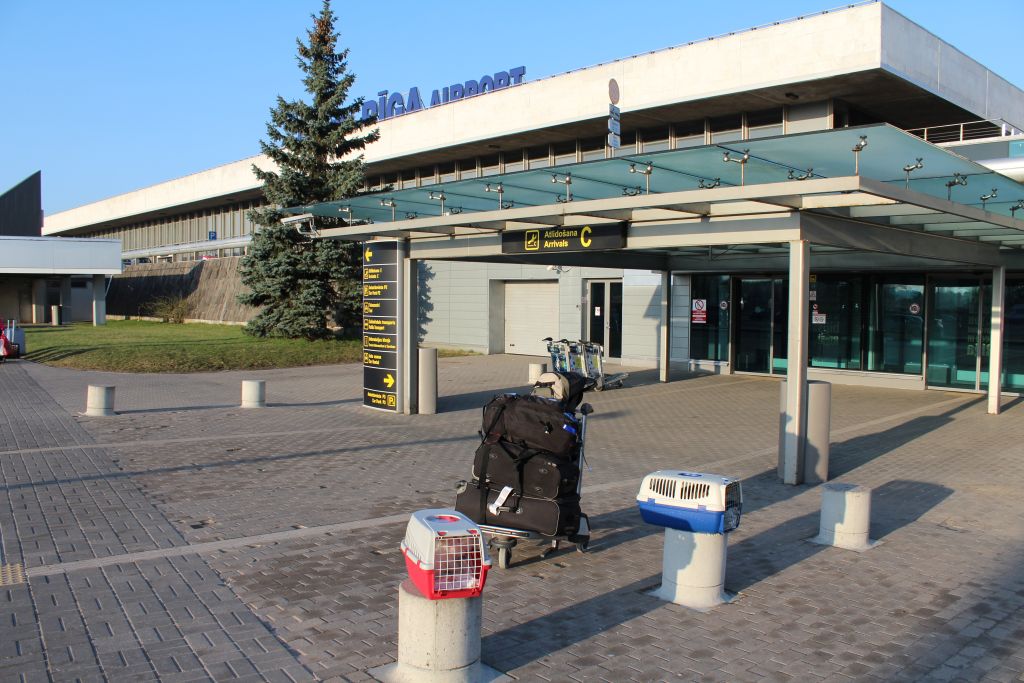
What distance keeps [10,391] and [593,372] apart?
1205cm

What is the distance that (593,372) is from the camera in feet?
57.8

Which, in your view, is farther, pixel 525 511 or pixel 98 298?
pixel 98 298

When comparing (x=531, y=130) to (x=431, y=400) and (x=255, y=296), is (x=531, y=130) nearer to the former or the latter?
(x=255, y=296)

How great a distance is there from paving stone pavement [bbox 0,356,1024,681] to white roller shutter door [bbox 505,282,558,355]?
14090 mm

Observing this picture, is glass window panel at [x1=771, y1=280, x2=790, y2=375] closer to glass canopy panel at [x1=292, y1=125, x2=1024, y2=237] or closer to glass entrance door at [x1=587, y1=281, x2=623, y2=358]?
glass entrance door at [x1=587, y1=281, x2=623, y2=358]

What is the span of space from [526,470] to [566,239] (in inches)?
214

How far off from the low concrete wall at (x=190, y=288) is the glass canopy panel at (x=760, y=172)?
27.8 metres

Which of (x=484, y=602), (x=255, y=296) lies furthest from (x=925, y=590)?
(x=255, y=296)

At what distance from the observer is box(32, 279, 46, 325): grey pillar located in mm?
43281

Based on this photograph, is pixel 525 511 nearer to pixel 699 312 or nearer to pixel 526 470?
pixel 526 470

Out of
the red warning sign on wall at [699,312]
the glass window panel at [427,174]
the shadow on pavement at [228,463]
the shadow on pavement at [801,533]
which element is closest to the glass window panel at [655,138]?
the red warning sign on wall at [699,312]

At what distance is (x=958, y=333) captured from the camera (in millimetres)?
17219

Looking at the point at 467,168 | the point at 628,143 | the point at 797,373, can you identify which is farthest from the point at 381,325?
the point at 467,168

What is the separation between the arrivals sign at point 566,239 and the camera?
405 inches
